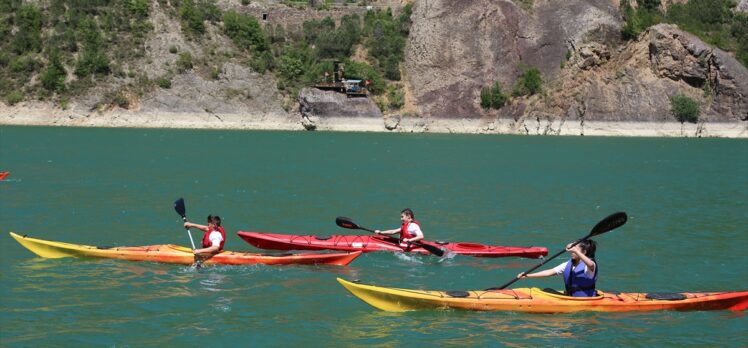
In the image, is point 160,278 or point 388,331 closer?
point 388,331

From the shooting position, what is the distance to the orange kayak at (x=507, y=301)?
1619 cm

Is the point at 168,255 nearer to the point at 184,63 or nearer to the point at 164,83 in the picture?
the point at 164,83

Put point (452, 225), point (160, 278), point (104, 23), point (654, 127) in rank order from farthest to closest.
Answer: point (104, 23) → point (654, 127) → point (452, 225) → point (160, 278)

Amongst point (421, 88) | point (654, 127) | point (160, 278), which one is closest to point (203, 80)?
point (421, 88)

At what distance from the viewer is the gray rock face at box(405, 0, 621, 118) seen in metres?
98.9

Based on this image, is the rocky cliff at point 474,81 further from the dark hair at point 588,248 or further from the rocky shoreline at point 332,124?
the dark hair at point 588,248

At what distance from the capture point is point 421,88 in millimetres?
99062

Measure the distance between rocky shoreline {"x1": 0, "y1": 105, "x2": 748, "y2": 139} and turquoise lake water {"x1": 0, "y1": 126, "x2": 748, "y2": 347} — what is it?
3112 centimetres

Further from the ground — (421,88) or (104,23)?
(104,23)

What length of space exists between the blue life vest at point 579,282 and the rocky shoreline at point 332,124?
252 ft

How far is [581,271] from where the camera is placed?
16172 mm

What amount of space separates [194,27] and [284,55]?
10514 millimetres

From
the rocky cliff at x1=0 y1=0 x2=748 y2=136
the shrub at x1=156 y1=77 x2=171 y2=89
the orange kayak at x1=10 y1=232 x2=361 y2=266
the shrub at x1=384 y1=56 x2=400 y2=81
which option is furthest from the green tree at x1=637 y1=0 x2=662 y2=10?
the orange kayak at x1=10 y1=232 x2=361 y2=266

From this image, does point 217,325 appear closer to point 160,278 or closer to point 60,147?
point 160,278
